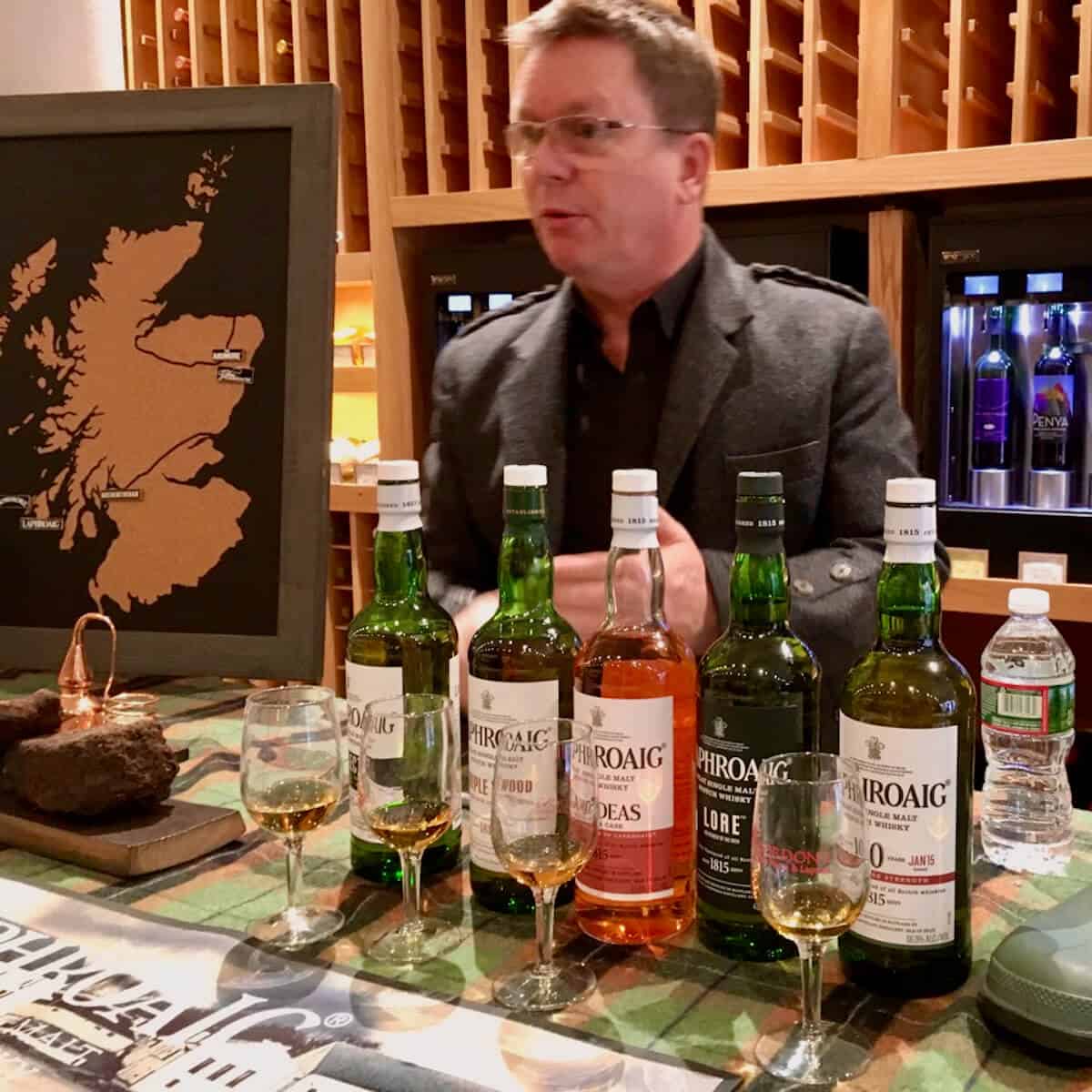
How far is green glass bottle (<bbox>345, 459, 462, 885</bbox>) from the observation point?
0.94 metres

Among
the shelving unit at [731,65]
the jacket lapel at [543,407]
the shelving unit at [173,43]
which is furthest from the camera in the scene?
the shelving unit at [173,43]

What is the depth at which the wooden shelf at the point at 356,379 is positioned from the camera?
3096mm

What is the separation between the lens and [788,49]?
256 centimetres

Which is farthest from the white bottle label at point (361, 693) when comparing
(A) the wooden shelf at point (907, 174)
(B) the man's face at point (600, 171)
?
(A) the wooden shelf at point (907, 174)

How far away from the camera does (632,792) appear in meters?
0.82

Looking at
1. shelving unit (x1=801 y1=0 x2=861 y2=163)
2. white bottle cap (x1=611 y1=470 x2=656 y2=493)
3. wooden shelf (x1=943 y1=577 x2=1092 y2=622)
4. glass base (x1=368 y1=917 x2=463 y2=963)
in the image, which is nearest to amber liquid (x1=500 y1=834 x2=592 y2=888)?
glass base (x1=368 y1=917 x2=463 y2=963)

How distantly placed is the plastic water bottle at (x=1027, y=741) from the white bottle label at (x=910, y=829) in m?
0.28

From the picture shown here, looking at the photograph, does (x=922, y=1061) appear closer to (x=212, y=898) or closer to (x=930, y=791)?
(x=930, y=791)

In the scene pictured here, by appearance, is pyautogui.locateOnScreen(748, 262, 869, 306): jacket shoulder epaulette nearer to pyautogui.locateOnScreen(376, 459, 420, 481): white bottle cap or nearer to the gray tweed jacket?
the gray tweed jacket

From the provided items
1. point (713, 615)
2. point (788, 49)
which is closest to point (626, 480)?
point (713, 615)

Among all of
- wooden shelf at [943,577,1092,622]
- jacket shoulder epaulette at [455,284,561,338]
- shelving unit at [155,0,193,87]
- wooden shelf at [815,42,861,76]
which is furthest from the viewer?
shelving unit at [155,0,193,87]

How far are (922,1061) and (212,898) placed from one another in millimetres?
544

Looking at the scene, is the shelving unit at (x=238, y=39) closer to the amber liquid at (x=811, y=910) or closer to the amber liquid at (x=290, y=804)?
the amber liquid at (x=290, y=804)

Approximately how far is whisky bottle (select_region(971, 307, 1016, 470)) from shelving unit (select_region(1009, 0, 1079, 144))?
36cm
